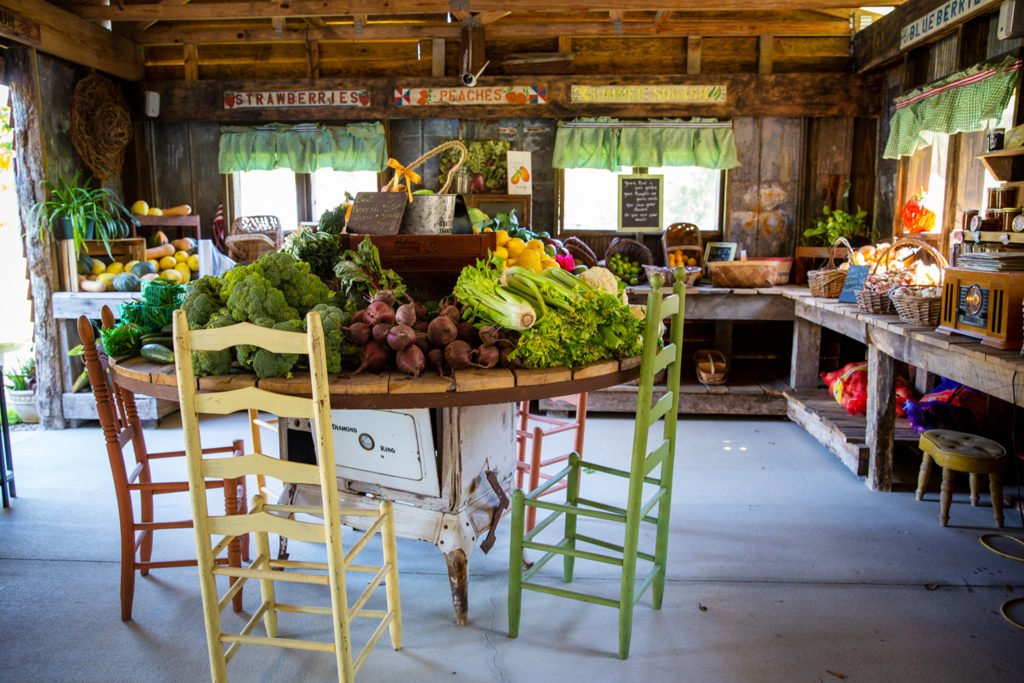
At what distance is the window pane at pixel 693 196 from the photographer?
7.37 m

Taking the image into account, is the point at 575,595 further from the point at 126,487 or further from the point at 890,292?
the point at 890,292

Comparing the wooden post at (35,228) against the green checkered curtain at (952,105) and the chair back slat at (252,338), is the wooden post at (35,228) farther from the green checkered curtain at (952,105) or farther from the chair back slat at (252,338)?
the green checkered curtain at (952,105)

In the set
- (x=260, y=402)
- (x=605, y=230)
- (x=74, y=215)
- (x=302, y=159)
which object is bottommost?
(x=260, y=402)

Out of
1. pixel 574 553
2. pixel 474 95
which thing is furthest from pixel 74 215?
pixel 574 553

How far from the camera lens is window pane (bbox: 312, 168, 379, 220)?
759 centimetres

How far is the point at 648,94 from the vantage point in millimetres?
7008

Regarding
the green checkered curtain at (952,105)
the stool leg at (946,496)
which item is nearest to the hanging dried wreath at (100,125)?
the green checkered curtain at (952,105)

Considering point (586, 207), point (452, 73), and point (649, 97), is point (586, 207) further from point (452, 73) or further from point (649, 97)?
point (452, 73)

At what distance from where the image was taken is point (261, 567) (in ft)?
8.71

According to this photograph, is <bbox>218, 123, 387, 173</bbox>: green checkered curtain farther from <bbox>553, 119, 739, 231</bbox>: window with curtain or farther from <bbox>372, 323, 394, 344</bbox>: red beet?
<bbox>372, 323, 394, 344</bbox>: red beet

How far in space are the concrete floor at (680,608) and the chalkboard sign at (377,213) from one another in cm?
157

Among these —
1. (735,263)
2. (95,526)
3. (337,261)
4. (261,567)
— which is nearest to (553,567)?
(261,567)

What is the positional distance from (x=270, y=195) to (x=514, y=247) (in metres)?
4.98

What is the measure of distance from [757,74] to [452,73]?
2839 millimetres
